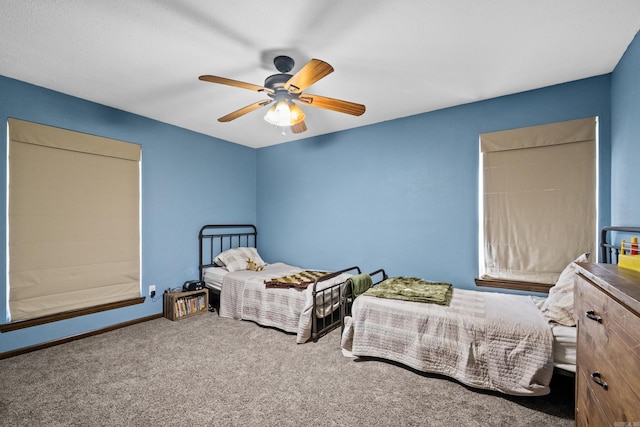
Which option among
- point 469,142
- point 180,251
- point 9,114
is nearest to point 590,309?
point 469,142

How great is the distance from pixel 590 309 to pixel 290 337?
257cm

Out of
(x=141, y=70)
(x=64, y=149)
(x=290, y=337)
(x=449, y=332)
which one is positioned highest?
(x=141, y=70)

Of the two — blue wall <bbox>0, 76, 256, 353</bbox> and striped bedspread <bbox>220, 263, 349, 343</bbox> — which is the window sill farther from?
striped bedspread <bbox>220, 263, 349, 343</bbox>

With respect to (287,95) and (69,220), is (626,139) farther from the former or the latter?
(69,220)

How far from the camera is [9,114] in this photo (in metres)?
2.64

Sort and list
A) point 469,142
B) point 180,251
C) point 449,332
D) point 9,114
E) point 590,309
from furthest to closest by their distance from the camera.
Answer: point 180,251 → point 469,142 → point 9,114 → point 449,332 → point 590,309

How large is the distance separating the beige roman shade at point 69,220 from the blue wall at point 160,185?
0.31 ft

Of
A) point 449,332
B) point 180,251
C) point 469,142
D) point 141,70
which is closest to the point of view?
point 449,332

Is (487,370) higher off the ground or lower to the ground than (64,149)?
lower

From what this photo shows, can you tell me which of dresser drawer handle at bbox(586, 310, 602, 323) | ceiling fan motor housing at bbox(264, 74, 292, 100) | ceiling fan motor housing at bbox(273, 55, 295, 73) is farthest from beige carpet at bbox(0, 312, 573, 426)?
ceiling fan motor housing at bbox(273, 55, 295, 73)

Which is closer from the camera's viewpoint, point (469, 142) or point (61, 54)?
point (61, 54)

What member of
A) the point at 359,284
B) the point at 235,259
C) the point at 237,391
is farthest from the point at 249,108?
the point at 235,259

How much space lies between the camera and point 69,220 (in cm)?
297

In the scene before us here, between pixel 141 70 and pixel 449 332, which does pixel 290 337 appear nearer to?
pixel 449 332
